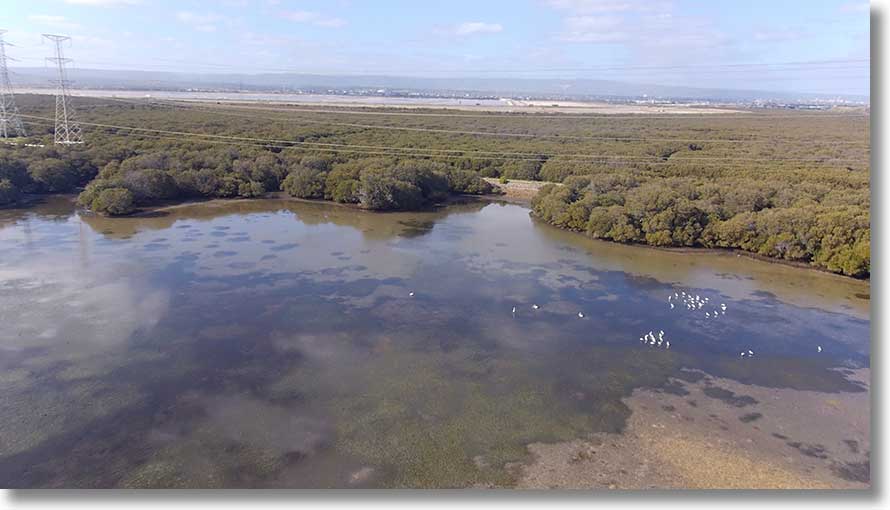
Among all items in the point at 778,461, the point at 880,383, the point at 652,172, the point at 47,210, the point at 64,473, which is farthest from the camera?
the point at 652,172

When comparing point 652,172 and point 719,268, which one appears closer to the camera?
point 719,268

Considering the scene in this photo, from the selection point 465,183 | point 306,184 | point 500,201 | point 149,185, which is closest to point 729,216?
point 500,201

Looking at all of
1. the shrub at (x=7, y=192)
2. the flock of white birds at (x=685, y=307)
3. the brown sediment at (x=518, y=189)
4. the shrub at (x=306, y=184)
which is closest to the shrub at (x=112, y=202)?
the shrub at (x=7, y=192)

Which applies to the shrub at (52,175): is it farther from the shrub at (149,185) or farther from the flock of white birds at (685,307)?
the flock of white birds at (685,307)

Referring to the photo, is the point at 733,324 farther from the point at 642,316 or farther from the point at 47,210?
the point at 47,210

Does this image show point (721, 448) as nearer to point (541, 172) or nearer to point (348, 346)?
point (348, 346)

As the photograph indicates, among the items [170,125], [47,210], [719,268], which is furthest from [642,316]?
[170,125]

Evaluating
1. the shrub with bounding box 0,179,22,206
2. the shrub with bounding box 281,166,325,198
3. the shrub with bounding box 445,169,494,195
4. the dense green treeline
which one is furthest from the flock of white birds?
the shrub with bounding box 0,179,22,206
